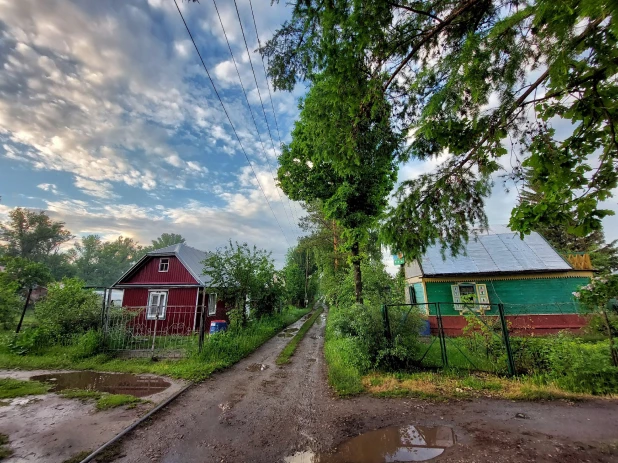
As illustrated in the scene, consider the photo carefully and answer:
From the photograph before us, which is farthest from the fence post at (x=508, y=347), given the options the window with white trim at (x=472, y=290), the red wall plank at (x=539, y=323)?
the window with white trim at (x=472, y=290)

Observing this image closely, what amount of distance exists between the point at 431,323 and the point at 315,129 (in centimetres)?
1117

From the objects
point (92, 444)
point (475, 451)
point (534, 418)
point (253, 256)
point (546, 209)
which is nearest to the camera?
point (546, 209)

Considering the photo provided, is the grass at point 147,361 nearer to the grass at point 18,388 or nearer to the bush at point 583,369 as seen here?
the grass at point 18,388

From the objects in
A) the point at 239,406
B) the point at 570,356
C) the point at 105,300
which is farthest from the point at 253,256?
the point at 570,356

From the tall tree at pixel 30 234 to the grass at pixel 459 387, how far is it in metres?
62.7

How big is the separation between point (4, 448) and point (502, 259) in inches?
689

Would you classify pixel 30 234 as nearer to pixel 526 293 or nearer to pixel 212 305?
pixel 212 305

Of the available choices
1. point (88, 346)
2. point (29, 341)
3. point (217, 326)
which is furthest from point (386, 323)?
point (29, 341)

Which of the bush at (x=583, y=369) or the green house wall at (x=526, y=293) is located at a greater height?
the green house wall at (x=526, y=293)

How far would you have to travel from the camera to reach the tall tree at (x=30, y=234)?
144 feet

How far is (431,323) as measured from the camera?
38.8ft

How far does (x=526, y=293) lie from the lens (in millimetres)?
12367

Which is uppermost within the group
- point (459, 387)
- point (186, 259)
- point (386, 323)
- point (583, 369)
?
point (186, 259)

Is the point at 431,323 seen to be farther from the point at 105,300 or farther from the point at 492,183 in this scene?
the point at 105,300
